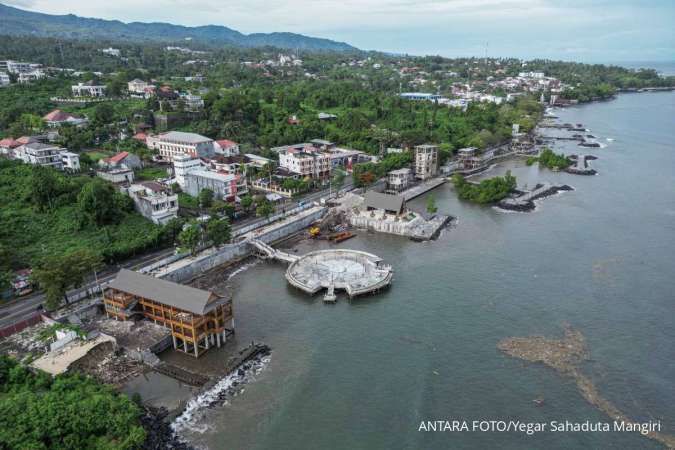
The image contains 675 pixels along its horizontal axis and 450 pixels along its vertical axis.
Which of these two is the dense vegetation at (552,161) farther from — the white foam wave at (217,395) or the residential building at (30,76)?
the residential building at (30,76)

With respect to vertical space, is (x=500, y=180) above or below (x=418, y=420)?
above

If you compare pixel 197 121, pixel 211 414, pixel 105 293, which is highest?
pixel 197 121

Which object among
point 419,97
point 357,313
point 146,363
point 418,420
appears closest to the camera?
point 418,420

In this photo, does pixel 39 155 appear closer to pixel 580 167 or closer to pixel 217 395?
pixel 217 395

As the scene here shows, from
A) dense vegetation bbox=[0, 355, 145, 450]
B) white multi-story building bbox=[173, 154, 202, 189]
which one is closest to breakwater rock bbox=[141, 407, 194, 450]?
dense vegetation bbox=[0, 355, 145, 450]

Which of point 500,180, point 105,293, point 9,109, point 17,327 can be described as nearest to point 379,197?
point 500,180

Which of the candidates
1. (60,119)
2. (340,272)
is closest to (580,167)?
(340,272)

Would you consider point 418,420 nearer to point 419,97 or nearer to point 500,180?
point 500,180
